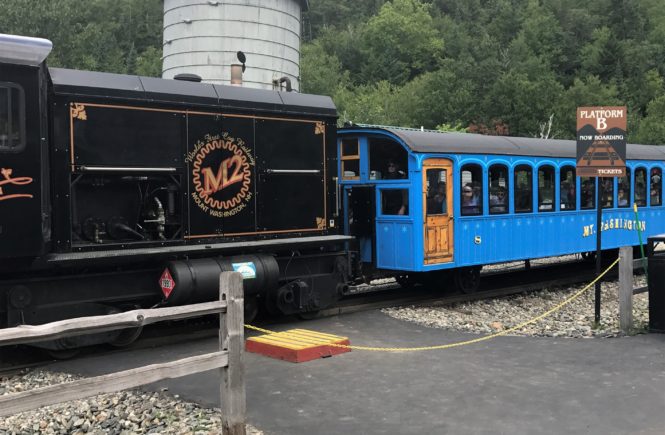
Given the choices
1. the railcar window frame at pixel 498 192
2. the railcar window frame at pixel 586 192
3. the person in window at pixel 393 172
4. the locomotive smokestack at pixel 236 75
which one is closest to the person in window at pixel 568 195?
the railcar window frame at pixel 586 192

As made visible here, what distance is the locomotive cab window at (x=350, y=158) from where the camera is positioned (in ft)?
38.0

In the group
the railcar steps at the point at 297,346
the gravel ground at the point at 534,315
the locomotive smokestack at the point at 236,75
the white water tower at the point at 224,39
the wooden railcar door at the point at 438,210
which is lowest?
the gravel ground at the point at 534,315

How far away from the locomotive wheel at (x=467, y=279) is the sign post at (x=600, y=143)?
132 inches

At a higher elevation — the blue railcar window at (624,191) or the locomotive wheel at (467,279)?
the blue railcar window at (624,191)

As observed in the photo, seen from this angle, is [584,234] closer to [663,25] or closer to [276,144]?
[276,144]

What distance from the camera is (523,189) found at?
12.7 m

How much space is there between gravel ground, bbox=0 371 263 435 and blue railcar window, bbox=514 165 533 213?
8.64 meters

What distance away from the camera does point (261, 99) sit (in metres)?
9.27

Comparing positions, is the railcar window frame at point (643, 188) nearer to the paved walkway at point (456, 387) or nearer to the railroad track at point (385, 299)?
the railroad track at point (385, 299)

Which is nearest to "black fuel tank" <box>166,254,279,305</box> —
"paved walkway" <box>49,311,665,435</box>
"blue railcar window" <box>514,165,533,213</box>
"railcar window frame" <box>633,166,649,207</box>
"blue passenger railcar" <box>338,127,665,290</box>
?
"paved walkway" <box>49,311,665,435</box>

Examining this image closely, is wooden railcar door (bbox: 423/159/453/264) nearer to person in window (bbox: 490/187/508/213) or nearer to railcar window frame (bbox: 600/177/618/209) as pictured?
person in window (bbox: 490/187/508/213)

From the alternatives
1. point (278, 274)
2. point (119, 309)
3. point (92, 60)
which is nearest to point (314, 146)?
point (278, 274)

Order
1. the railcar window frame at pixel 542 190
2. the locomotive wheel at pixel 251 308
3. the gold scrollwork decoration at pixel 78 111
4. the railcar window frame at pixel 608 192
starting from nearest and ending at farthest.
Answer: the gold scrollwork decoration at pixel 78 111
the locomotive wheel at pixel 251 308
the railcar window frame at pixel 542 190
the railcar window frame at pixel 608 192

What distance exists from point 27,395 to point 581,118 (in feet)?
26.7
